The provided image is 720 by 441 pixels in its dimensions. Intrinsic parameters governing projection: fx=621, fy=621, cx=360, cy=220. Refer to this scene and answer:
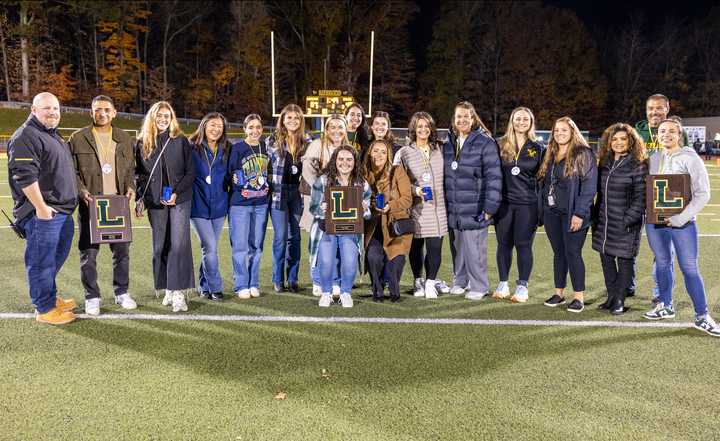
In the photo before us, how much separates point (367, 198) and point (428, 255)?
93 cm

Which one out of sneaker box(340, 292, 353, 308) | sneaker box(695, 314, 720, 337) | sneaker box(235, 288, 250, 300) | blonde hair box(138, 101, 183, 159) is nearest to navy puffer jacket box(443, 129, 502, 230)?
sneaker box(340, 292, 353, 308)

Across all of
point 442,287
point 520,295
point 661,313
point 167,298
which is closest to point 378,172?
point 442,287

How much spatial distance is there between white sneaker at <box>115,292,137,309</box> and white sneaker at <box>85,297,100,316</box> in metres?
0.24

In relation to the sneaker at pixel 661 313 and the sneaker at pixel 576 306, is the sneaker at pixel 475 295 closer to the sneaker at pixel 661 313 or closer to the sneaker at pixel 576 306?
the sneaker at pixel 576 306

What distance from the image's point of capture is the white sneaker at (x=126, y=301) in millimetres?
5668

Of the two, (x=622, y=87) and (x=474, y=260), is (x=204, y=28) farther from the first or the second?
(x=474, y=260)

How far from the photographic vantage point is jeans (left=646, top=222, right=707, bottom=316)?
4.93 meters

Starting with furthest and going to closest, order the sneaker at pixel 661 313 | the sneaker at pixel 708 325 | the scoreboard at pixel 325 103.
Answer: the scoreboard at pixel 325 103, the sneaker at pixel 661 313, the sneaker at pixel 708 325

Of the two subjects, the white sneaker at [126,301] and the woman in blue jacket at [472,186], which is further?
the woman in blue jacket at [472,186]

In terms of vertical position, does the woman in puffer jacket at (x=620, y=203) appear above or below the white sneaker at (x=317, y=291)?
above

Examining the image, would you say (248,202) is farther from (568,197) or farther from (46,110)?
(568,197)

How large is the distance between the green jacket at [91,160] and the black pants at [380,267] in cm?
237

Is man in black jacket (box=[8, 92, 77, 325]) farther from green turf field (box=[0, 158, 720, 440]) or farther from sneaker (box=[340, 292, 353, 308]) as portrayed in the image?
sneaker (box=[340, 292, 353, 308])

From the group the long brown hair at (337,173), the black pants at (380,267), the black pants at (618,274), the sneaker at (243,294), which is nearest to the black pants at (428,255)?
the black pants at (380,267)
